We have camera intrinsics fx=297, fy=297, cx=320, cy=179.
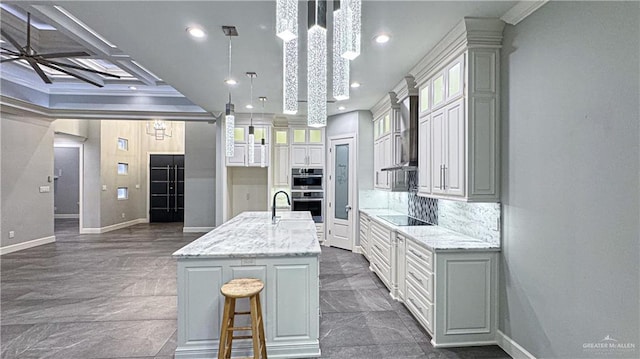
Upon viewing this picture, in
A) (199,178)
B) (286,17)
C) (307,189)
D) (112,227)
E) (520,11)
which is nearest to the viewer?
(286,17)

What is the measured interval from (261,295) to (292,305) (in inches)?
10.8

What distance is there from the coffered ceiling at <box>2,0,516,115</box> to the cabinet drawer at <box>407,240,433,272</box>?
2096 mm

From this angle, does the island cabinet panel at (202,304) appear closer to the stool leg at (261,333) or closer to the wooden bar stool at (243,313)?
the wooden bar stool at (243,313)

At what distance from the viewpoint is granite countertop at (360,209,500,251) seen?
265cm

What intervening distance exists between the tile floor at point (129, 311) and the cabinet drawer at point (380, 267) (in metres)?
0.13

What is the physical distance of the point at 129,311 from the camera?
3.43 m

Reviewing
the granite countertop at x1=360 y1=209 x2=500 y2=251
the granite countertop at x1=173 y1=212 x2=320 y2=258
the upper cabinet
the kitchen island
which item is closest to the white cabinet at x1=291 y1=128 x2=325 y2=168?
the granite countertop at x1=173 y1=212 x2=320 y2=258

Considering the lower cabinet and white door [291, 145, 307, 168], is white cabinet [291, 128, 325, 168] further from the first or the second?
the lower cabinet

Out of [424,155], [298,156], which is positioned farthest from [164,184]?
[424,155]

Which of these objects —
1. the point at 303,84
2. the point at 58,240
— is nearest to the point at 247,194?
the point at 303,84

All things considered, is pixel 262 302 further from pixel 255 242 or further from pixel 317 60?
pixel 317 60

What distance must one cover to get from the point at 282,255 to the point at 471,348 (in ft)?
6.11

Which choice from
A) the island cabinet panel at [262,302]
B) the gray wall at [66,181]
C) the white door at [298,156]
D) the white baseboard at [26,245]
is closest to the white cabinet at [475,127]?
the island cabinet panel at [262,302]

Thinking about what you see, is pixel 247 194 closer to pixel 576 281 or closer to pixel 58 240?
pixel 58 240
